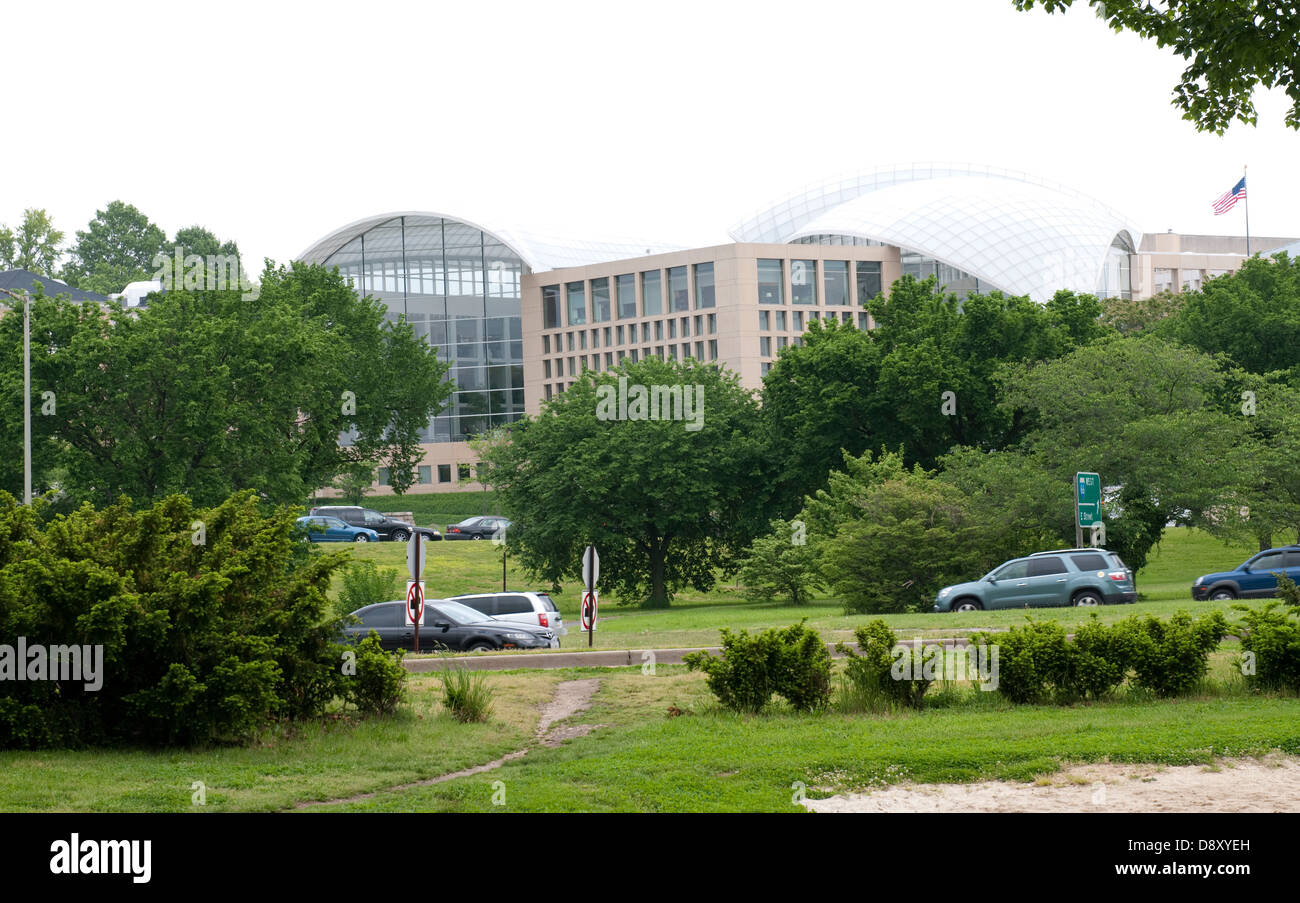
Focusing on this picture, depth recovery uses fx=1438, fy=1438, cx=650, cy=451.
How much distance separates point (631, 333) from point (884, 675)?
86.7 metres

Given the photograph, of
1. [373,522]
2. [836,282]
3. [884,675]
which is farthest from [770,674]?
[836,282]

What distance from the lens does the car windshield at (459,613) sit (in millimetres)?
25844

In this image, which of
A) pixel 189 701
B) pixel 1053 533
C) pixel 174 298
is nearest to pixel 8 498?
pixel 189 701

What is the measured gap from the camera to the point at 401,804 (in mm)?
9812

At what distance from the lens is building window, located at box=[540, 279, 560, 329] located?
103000mm

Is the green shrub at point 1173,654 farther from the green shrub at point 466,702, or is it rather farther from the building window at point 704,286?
the building window at point 704,286

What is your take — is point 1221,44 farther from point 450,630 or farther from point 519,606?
point 519,606

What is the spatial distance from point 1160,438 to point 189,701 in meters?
28.9

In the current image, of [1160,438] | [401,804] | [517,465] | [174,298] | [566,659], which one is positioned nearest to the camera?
[401,804]

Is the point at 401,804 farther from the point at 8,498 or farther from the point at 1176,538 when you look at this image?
the point at 1176,538

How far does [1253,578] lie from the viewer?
2944cm

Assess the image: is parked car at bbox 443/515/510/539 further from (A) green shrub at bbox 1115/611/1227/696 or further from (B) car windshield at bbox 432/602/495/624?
(A) green shrub at bbox 1115/611/1227/696

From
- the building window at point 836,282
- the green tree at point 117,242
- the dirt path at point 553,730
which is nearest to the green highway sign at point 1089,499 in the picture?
the dirt path at point 553,730

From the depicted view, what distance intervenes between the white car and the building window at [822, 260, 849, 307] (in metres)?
68.9
